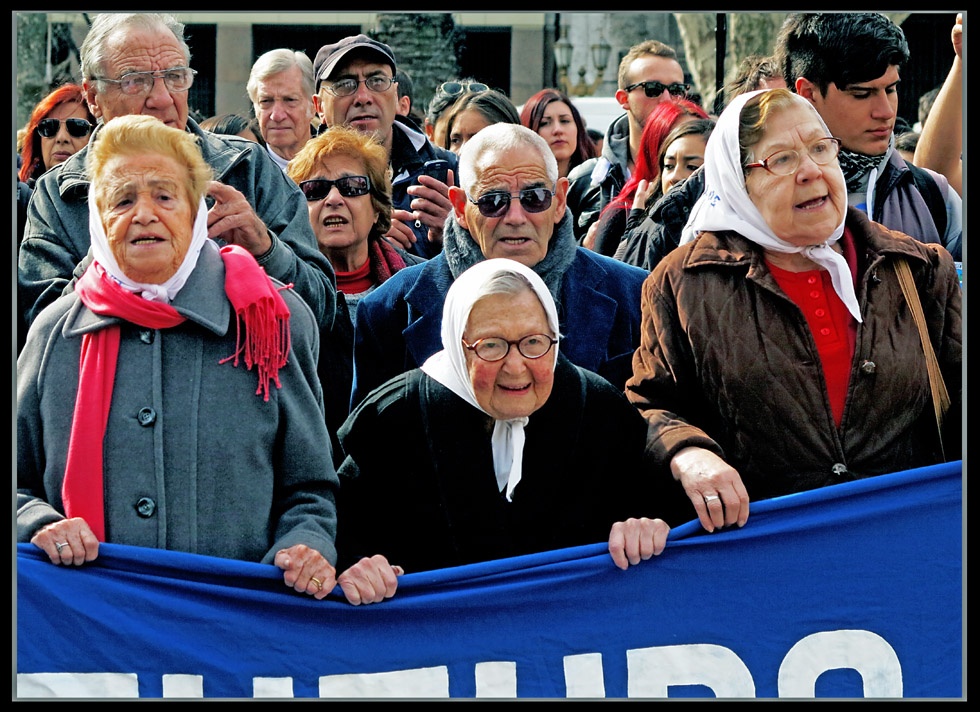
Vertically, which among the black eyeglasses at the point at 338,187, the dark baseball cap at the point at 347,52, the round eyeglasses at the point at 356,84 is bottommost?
the black eyeglasses at the point at 338,187

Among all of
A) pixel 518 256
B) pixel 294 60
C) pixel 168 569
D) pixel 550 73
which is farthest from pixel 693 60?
pixel 168 569

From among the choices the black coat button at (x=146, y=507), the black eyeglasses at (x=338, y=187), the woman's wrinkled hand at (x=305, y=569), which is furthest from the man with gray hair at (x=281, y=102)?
the woman's wrinkled hand at (x=305, y=569)

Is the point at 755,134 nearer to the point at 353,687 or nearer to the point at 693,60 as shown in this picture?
the point at 353,687

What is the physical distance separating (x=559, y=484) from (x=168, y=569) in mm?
1059

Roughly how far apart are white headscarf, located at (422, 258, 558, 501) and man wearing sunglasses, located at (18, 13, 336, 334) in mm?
649

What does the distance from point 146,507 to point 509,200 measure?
57.2 inches

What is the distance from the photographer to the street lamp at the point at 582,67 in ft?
51.8

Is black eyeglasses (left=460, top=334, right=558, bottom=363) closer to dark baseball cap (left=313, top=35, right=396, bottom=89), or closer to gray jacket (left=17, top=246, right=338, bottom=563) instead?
gray jacket (left=17, top=246, right=338, bottom=563)

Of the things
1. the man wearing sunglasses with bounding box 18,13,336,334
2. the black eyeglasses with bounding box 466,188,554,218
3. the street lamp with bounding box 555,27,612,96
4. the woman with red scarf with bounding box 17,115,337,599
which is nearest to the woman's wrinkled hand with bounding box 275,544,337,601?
the woman with red scarf with bounding box 17,115,337,599

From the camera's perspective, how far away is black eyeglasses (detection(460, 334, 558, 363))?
383 centimetres

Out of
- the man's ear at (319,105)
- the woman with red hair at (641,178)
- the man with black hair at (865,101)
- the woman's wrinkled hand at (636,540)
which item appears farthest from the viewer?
the man's ear at (319,105)

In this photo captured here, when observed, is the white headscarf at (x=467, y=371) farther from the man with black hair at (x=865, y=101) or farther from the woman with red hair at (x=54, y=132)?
the woman with red hair at (x=54, y=132)

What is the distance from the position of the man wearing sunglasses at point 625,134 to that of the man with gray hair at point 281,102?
1214 mm

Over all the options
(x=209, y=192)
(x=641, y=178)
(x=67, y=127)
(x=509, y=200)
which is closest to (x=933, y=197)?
(x=641, y=178)
